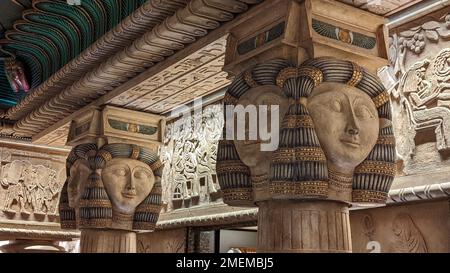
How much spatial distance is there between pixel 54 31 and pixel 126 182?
6.12 ft

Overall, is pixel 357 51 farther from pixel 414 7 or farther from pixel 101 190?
pixel 101 190

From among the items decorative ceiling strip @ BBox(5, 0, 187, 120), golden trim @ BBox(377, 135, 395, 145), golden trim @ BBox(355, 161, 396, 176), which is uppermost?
decorative ceiling strip @ BBox(5, 0, 187, 120)

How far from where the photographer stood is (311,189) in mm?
3066

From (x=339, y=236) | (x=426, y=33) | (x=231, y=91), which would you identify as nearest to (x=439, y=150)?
(x=426, y=33)

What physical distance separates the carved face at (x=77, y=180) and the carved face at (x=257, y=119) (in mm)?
2443

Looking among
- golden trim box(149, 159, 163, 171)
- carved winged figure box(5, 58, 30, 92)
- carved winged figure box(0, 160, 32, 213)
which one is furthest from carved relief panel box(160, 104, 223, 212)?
carved winged figure box(0, 160, 32, 213)

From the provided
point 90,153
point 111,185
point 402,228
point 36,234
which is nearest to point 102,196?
point 111,185

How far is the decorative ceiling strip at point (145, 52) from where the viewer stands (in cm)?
389

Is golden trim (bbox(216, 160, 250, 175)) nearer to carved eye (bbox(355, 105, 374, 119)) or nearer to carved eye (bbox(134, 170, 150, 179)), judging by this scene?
carved eye (bbox(355, 105, 374, 119))

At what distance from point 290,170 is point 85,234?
303 centimetres

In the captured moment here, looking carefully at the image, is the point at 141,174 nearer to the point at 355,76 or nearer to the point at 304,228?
the point at 304,228

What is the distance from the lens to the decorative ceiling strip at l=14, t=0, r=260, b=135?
3.89 metres

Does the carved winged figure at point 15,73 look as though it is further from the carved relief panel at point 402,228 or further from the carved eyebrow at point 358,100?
the carved eyebrow at point 358,100

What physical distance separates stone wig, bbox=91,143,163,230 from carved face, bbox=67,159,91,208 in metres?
0.16
